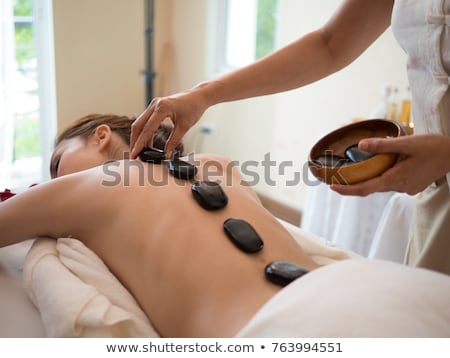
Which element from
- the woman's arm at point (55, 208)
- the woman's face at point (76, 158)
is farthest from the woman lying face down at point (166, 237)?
the woman's face at point (76, 158)

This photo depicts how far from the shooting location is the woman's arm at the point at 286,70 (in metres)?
1.29

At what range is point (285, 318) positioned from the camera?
81 cm

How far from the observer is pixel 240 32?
11.6ft

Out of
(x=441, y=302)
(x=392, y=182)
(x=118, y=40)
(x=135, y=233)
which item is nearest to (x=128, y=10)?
(x=118, y=40)

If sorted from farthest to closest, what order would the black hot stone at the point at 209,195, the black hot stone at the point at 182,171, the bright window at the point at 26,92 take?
the bright window at the point at 26,92 → the black hot stone at the point at 182,171 → the black hot stone at the point at 209,195

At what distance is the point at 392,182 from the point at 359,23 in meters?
0.52

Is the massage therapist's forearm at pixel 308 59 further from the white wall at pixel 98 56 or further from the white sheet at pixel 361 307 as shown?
the white wall at pixel 98 56

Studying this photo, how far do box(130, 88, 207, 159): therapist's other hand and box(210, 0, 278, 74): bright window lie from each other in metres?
2.03

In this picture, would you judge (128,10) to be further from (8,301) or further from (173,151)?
(8,301)

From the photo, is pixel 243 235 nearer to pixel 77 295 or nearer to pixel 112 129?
pixel 77 295

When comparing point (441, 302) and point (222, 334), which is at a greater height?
point (441, 302)

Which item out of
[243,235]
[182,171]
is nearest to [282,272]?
[243,235]

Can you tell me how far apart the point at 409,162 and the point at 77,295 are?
663 millimetres

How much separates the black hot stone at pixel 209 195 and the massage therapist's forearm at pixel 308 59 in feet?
0.86
